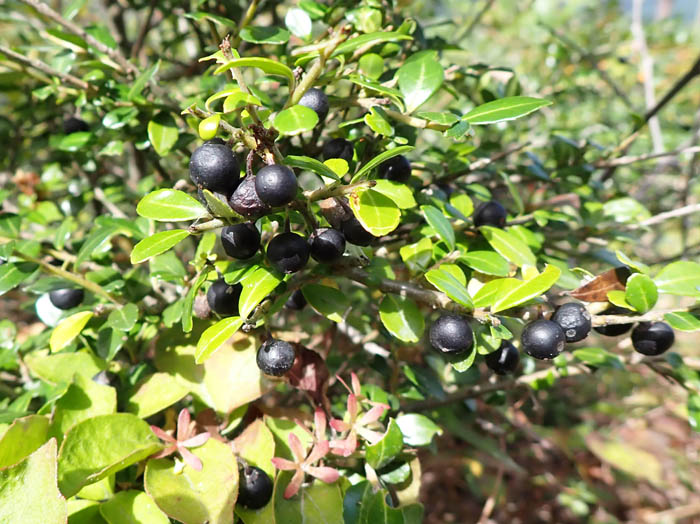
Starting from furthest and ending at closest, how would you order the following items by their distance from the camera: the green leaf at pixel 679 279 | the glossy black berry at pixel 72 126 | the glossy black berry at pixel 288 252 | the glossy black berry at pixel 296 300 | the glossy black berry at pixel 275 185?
the glossy black berry at pixel 72 126 < the glossy black berry at pixel 296 300 < the green leaf at pixel 679 279 < the glossy black berry at pixel 288 252 < the glossy black berry at pixel 275 185

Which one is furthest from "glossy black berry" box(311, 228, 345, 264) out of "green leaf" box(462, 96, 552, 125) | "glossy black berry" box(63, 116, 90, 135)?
"glossy black berry" box(63, 116, 90, 135)

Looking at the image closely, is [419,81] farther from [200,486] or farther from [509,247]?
[200,486]

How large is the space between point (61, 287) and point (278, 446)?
628mm

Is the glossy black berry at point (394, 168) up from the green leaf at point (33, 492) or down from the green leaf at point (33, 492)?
up

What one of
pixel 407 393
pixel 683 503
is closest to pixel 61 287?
pixel 407 393

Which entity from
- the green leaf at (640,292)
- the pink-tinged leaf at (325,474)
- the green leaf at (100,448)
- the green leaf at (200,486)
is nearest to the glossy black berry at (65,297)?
the green leaf at (100,448)

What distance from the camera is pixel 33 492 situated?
0.85 meters

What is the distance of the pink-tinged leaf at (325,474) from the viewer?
107 centimetres

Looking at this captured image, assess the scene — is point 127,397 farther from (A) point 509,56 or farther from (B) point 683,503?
(A) point 509,56

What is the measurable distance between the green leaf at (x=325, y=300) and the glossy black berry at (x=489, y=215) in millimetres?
422

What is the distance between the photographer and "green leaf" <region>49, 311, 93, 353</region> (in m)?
1.12

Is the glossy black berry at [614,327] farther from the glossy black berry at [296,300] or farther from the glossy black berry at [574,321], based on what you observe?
the glossy black berry at [296,300]

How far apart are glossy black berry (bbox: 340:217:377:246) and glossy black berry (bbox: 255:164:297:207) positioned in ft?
0.64

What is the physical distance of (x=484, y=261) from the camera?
1.10m
